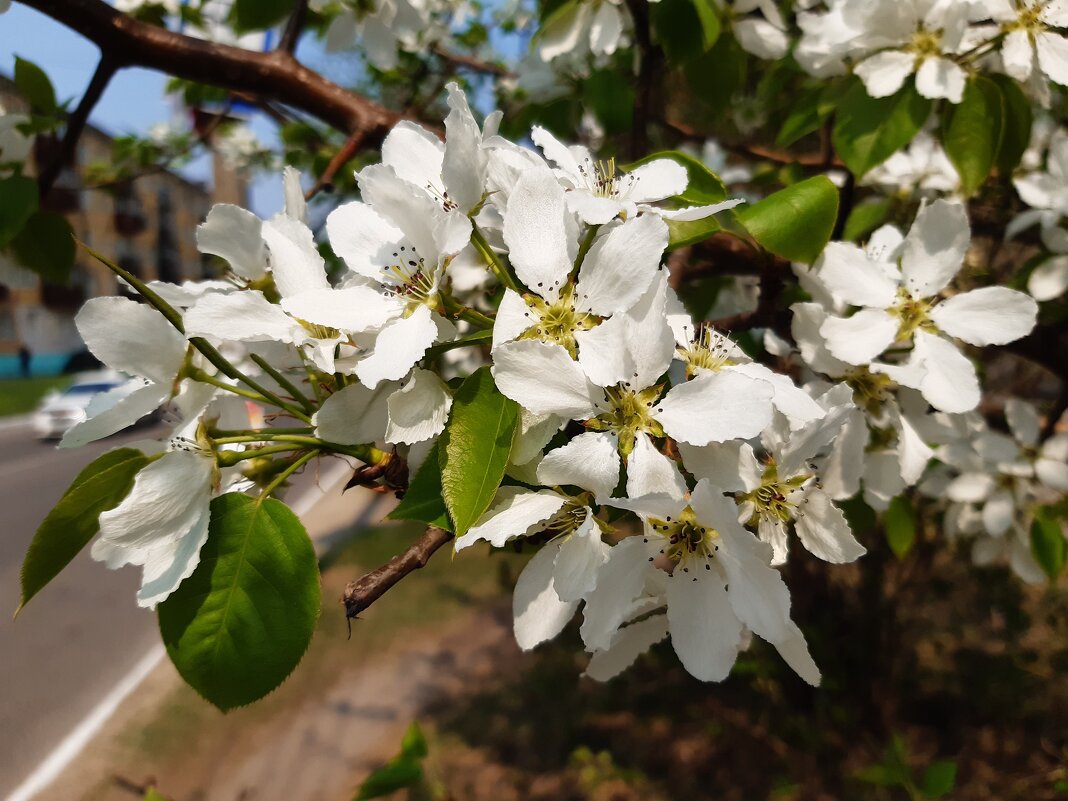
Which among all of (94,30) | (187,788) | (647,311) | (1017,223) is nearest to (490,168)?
(647,311)

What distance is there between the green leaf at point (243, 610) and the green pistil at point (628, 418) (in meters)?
0.29

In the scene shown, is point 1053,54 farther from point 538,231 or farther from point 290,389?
point 290,389

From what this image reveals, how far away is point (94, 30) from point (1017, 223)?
1.74 m

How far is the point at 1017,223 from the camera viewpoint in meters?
1.41

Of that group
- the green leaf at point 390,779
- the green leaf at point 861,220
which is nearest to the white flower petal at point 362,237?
the green leaf at point 861,220

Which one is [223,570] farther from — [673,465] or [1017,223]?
[1017,223]

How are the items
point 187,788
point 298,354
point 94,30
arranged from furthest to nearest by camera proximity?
point 187,788, point 94,30, point 298,354

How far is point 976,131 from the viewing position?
946 millimetres

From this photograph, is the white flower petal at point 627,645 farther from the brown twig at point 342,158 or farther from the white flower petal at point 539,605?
the brown twig at point 342,158

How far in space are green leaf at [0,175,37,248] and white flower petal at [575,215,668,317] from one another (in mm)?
997

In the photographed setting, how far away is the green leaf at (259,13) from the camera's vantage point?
4.17 feet

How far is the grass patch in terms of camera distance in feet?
39.3

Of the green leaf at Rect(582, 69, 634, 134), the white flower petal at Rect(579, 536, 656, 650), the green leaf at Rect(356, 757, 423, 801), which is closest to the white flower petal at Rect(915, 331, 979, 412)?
the white flower petal at Rect(579, 536, 656, 650)

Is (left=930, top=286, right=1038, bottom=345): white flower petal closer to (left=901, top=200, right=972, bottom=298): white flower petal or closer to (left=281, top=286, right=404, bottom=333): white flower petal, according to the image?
(left=901, top=200, right=972, bottom=298): white flower petal
